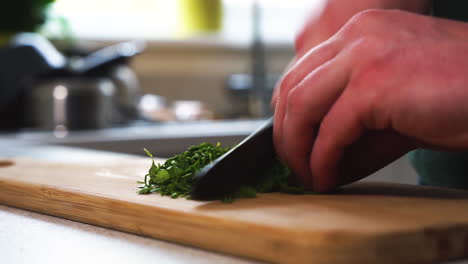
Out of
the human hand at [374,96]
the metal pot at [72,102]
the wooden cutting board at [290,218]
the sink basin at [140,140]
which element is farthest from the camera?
the metal pot at [72,102]

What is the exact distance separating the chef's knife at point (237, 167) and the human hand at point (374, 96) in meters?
0.02

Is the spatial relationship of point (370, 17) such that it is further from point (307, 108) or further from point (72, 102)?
point (72, 102)

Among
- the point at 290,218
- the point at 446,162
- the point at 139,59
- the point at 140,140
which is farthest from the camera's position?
the point at 139,59

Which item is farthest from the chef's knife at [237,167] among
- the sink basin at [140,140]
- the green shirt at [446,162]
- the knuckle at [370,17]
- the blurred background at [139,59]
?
the blurred background at [139,59]

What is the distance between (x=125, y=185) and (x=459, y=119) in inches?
11.1

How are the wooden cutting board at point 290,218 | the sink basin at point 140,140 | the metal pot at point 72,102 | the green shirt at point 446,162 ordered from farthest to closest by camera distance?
the metal pot at point 72,102, the sink basin at point 140,140, the green shirt at point 446,162, the wooden cutting board at point 290,218

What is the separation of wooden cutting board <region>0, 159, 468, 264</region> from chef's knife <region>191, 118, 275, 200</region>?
1 cm

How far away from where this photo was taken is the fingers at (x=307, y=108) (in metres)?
0.48

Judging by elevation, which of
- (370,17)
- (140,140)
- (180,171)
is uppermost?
(370,17)

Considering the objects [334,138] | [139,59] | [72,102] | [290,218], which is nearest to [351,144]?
[334,138]

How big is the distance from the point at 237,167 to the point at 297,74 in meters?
0.09

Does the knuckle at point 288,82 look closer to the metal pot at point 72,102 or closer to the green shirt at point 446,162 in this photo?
the green shirt at point 446,162

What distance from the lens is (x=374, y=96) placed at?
18.5 inches

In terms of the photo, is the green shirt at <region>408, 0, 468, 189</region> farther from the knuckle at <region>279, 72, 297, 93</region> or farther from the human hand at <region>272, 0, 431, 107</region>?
the knuckle at <region>279, 72, 297, 93</region>
